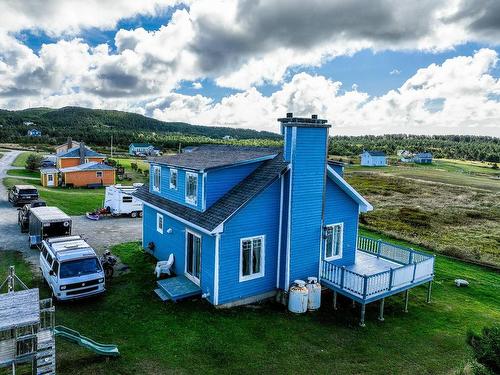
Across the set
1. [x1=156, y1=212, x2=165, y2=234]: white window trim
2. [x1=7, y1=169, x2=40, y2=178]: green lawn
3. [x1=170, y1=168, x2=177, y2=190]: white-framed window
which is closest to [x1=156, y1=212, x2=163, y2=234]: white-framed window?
[x1=156, y1=212, x2=165, y2=234]: white window trim

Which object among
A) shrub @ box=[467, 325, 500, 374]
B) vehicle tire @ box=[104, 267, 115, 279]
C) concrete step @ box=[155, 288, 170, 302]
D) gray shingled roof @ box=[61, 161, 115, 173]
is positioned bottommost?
concrete step @ box=[155, 288, 170, 302]

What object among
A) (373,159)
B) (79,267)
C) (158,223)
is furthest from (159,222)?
(373,159)

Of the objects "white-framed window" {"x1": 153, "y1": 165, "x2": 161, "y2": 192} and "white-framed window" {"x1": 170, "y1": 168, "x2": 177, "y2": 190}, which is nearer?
"white-framed window" {"x1": 170, "y1": 168, "x2": 177, "y2": 190}

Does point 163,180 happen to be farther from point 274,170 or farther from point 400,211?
point 400,211

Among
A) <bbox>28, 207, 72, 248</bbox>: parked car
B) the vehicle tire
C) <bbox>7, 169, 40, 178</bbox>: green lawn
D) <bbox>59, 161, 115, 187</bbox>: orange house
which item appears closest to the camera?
the vehicle tire

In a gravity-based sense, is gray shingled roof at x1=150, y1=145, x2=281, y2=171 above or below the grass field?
above

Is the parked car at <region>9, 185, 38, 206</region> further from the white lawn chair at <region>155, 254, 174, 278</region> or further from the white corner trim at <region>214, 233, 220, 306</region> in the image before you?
the white corner trim at <region>214, 233, 220, 306</region>

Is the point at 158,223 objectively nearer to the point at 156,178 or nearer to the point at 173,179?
the point at 156,178
